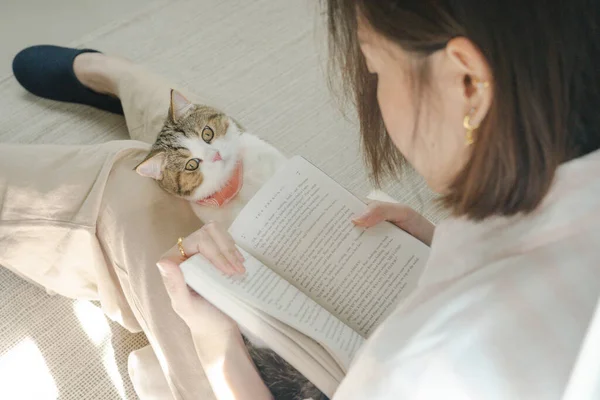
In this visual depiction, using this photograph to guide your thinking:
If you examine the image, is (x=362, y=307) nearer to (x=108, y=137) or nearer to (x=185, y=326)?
(x=185, y=326)

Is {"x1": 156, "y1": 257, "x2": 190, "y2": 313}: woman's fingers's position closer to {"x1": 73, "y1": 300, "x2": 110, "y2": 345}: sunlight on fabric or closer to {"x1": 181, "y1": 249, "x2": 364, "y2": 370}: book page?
{"x1": 181, "y1": 249, "x2": 364, "y2": 370}: book page

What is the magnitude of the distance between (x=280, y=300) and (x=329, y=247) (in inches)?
5.6

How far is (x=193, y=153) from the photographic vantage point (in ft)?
3.41

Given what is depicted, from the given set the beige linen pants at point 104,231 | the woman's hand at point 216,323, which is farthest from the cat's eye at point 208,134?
the woman's hand at point 216,323

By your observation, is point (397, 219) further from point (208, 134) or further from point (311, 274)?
point (208, 134)

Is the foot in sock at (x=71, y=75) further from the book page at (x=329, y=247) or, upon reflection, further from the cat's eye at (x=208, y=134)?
the book page at (x=329, y=247)

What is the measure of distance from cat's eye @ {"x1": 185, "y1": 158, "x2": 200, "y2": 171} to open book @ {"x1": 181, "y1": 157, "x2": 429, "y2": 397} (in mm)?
177

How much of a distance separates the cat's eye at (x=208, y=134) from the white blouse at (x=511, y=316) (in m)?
0.62

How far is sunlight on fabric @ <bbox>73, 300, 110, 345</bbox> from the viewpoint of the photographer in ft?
4.12

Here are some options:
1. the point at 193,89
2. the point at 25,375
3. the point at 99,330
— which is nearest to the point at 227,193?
the point at 99,330

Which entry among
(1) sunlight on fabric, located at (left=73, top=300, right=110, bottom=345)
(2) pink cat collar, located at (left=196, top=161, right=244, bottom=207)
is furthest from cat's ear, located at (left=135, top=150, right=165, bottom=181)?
(1) sunlight on fabric, located at (left=73, top=300, right=110, bottom=345)

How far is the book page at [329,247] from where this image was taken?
0.87 m

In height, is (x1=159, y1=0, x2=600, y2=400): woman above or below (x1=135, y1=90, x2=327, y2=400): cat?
above

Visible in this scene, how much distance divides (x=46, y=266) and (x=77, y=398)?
280 millimetres
